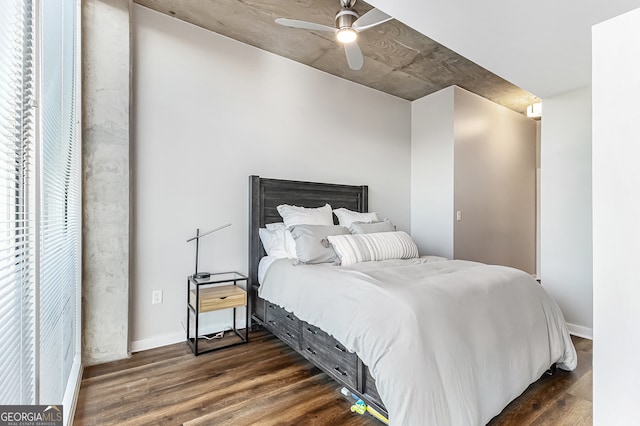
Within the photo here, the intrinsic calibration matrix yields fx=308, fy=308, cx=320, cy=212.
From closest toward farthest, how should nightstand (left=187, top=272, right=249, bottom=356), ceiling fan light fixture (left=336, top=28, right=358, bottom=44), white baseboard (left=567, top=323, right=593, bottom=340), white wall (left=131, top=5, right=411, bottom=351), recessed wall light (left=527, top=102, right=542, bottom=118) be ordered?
ceiling fan light fixture (left=336, top=28, right=358, bottom=44), nightstand (left=187, top=272, right=249, bottom=356), white wall (left=131, top=5, right=411, bottom=351), white baseboard (left=567, top=323, right=593, bottom=340), recessed wall light (left=527, top=102, right=542, bottom=118)

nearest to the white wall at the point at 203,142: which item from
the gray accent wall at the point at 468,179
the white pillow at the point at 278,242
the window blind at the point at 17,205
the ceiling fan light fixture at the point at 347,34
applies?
the white pillow at the point at 278,242

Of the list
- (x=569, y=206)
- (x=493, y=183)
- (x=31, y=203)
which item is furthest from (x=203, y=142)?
(x=493, y=183)

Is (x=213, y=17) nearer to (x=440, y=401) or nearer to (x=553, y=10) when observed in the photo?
(x=553, y=10)

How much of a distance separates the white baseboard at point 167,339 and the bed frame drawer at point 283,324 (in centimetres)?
53

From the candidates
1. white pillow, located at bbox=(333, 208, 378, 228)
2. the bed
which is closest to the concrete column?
the bed

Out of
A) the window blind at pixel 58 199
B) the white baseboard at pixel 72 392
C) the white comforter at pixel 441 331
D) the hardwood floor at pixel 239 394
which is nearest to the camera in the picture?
the window blind at pixel 58 199

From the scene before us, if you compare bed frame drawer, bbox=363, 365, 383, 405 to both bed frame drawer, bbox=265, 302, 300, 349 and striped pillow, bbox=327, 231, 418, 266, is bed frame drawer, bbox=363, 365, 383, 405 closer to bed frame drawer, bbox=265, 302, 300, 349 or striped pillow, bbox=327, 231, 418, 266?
bed frame drawer, bbox=265, 302, 300, 349

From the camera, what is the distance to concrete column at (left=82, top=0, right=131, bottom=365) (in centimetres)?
234

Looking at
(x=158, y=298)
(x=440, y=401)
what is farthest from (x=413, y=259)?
(x=158, y=298)

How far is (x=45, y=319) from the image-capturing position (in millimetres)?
1206

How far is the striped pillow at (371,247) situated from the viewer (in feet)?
8.86

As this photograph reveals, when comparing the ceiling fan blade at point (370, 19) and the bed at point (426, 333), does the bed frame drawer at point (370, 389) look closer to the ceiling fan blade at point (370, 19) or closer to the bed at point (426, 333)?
the bed at point (426, 333)

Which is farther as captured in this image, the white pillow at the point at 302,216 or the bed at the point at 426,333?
the white pillow at the point at 302,216
